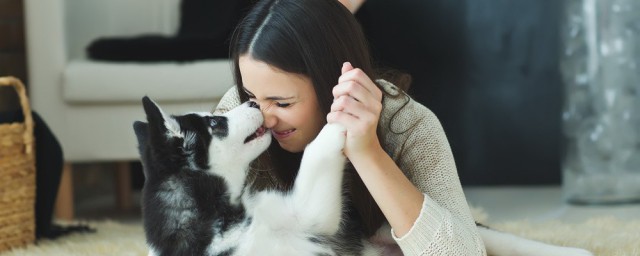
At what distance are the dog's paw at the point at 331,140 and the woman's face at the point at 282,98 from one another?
152 millimetres

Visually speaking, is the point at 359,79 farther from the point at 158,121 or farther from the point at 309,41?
the point at 158,121

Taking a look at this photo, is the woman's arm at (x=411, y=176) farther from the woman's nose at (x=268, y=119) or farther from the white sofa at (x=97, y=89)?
the white sofa at (x=97, y=89)

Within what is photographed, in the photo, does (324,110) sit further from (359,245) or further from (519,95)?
(519,95)

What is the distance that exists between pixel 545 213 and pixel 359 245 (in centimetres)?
155

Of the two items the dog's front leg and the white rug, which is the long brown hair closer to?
the dog's front leg

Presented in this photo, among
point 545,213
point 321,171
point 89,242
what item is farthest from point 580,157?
point 321,171

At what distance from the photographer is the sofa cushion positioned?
2871 mm

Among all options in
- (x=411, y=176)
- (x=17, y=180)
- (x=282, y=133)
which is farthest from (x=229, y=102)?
(x=17, y=180)

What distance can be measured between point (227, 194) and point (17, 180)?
1193mm

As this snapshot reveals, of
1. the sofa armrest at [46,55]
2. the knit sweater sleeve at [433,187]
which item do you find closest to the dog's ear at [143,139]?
the knit sweater sleeve at [433,187]

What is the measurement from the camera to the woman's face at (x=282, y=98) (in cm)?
163

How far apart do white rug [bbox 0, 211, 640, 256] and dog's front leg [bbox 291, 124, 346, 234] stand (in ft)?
Result: 2.79

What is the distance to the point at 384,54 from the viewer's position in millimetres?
Answer: 3643

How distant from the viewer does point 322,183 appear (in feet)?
5.00
